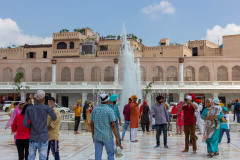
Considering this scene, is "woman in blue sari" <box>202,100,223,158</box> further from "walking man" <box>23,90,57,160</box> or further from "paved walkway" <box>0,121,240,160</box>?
"walking man" <box>23,90,57,160</box>

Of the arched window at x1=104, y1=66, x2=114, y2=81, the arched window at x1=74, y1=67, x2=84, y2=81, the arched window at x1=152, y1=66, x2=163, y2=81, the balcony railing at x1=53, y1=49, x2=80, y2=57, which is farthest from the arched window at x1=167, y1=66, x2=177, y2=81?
the balcony railing at x1=53, y1=49, x2=80, y2=57

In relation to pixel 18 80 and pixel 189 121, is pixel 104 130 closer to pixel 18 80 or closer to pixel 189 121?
pixel 189 121

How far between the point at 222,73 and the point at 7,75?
32.0 m

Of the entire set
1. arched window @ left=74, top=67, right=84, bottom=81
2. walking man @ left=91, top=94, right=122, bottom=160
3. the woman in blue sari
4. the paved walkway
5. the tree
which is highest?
arched window @ left=74, top=67, right=84, bottom=81

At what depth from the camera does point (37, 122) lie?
4.71 metres

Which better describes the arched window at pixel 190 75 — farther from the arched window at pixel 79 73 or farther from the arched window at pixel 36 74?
the arched window at pixel 36 74

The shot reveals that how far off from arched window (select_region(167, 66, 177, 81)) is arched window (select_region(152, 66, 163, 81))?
1.00 m

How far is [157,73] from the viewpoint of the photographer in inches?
1554

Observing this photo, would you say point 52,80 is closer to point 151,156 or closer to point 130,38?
point 130,38

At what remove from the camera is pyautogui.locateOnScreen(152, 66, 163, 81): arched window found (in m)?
39.3

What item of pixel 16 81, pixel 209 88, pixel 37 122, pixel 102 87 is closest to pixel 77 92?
pixel 102 87

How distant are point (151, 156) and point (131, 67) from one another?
15817mm

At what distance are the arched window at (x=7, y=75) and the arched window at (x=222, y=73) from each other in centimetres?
3081

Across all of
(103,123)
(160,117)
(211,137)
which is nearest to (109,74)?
(160,117)
